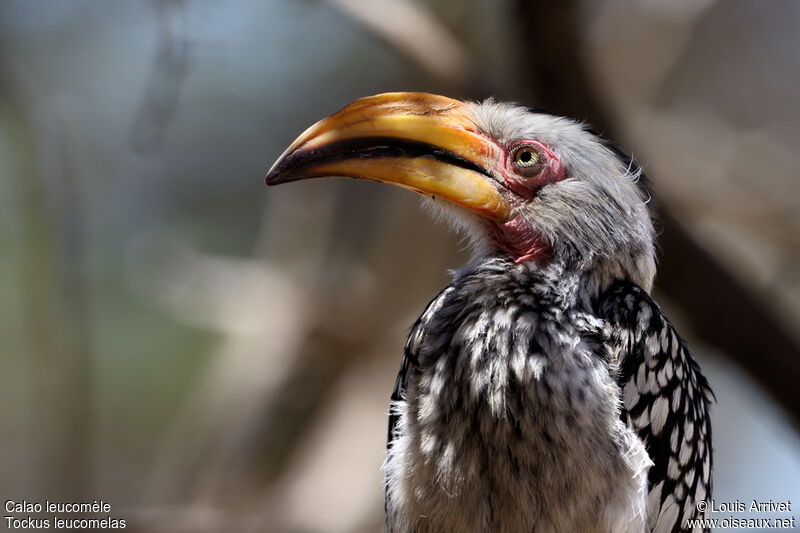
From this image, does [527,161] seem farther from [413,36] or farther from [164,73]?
[413,36]

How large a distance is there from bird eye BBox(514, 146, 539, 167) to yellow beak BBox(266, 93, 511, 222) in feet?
0.19

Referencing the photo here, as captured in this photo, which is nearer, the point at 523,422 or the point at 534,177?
the point at 523,422

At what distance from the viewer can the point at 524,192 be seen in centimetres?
238

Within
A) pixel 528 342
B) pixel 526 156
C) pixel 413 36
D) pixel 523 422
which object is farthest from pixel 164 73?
pixel 523 422

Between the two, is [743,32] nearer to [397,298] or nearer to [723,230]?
[723,230]

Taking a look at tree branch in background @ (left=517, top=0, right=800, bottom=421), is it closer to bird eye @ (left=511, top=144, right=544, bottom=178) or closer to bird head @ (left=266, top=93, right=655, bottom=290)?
bird head @ (left=266, top=93, right=655, bottom=290)

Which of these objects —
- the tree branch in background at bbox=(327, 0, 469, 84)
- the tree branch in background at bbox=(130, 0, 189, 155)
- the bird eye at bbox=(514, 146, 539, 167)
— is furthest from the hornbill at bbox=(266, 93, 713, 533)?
the tree branch in background at bbox=(327, 0, 469, 84)

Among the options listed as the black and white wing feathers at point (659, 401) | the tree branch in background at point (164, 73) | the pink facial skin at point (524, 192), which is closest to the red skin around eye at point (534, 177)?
the pink facial skin at point (524, 192)

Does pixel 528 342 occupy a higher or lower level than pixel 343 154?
lower

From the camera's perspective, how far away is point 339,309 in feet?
18.0

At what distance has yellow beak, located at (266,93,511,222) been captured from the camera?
2.15m

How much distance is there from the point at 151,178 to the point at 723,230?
15.6 ft

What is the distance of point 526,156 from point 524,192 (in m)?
0.10

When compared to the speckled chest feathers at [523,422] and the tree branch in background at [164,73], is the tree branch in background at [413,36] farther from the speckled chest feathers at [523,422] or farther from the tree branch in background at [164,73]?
the speckled chest feathers at [523,422]
